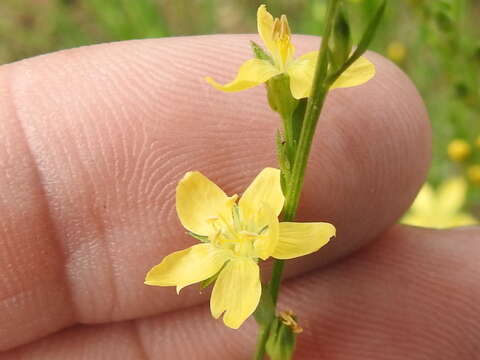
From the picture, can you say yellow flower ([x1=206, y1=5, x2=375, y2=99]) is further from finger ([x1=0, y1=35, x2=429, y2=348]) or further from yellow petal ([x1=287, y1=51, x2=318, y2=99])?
finger ([x1=0, y1=35, x2=429, y2=348])

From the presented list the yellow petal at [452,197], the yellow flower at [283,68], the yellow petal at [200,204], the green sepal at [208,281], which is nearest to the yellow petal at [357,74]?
the yellow flower at [283,68]

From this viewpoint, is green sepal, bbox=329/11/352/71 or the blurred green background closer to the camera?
green sepal, bbox=329/11/352/71

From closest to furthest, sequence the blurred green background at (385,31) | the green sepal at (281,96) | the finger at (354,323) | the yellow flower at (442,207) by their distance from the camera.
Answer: the green sepal at (281,96), the finger at (354,323), the blurred green background at (385,31), the yellow flower at (442,207)

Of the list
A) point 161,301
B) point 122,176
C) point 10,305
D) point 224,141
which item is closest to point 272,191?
point 224,141

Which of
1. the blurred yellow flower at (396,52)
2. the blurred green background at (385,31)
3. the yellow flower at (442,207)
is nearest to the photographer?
the blurred green background at (385,31)

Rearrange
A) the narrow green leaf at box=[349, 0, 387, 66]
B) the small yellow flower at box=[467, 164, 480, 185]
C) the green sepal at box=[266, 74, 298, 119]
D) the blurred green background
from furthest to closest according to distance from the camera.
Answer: the small yellow flower at box=[467, 164, 480, 185]
the blurred green background
the green sepal at box=[266, 74, 298, 119]
the narrow green leaf at box=[349, 0, 387, 66]

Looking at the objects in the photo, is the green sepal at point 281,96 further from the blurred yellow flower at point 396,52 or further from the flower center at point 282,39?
the blurred yellow flower at point 396,52

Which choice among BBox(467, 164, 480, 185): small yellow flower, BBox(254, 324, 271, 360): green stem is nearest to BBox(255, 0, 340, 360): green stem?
BBox(254, 324, 271, 360): green stem
